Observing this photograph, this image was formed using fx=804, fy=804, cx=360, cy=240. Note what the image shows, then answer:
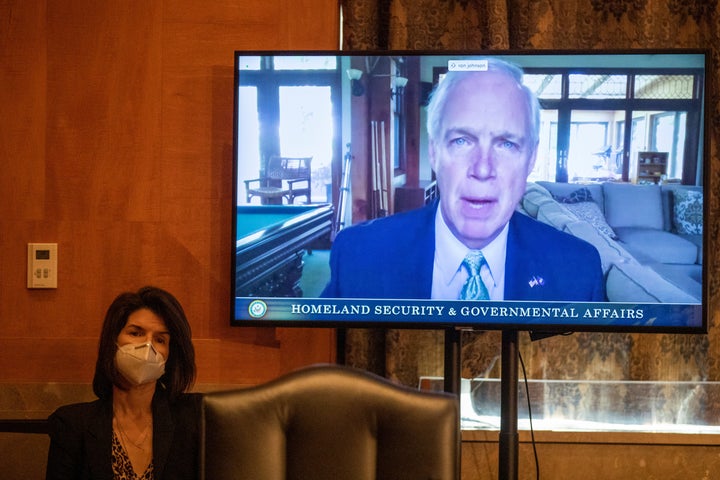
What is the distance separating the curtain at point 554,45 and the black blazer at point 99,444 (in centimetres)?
85

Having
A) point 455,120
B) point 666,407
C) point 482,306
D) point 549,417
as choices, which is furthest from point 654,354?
point 455,120

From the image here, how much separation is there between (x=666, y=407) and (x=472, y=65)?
4.32 ft

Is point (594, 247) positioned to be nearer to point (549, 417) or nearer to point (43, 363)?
point (549, 417)

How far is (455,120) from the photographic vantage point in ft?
8.25

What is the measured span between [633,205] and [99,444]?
1.70 m

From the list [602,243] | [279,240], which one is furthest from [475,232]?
[279,240]

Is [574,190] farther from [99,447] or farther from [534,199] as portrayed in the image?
[99,447]

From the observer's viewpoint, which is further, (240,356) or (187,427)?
(240,356)

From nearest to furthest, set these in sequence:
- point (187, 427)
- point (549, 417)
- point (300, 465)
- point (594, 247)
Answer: point (300, 465), point (187, 427), point (594, 247), point (549, 417)

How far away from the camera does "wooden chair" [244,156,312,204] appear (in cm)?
256

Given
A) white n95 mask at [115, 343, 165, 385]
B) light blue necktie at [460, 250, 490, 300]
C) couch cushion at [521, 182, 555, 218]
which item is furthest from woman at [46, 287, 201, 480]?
couch cushion at [521, 182, 555, 218]

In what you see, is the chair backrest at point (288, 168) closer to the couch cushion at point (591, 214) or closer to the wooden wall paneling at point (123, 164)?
the wooden wall paneling at point (123, 164)

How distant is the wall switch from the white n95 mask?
2.62ft

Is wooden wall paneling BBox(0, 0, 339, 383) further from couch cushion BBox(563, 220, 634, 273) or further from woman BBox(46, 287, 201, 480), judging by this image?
couch cushion BBox(563, 220, 634, 273)
